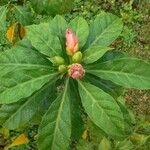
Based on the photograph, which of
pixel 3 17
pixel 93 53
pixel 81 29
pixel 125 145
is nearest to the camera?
pixel 93 53

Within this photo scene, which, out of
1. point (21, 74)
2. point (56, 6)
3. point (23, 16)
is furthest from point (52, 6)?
point (21, 74)

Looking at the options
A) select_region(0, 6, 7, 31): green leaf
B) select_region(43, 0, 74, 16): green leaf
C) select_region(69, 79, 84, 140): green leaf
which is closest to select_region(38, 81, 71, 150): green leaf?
select_region(69, 79, 84, 140): green leaf

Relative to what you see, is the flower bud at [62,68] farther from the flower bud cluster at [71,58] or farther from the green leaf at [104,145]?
the green leaf at [104,145]

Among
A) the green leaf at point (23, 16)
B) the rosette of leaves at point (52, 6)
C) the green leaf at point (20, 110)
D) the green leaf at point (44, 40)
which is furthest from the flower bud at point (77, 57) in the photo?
the green leaf at point (23, 16)

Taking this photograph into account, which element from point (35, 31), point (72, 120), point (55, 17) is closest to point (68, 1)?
point (55, 17)

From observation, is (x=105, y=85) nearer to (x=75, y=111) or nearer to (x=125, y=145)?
(x=75, y=111)

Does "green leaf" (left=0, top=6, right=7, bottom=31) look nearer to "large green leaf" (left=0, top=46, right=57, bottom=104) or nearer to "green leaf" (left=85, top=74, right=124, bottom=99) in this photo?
"large green leaf" (left=0, top=46, right=57, bottom=104)
